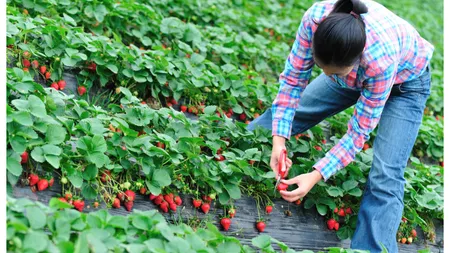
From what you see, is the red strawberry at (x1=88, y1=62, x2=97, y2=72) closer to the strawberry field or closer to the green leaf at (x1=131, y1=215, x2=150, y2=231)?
the strawberry field

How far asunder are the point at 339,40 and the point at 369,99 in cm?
42

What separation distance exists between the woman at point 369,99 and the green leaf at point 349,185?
111mm

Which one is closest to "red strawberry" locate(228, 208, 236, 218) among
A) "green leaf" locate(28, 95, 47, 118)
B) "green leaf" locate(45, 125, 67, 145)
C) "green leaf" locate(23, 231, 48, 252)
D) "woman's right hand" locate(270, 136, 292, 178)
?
"woman's right hand" locate(270, 136, 292, 178)

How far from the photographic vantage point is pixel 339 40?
2312 millimetres

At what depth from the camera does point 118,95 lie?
331cm

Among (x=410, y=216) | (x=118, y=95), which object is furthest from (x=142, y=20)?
(x=410, y=216)

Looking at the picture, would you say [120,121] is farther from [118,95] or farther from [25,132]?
[118,95]

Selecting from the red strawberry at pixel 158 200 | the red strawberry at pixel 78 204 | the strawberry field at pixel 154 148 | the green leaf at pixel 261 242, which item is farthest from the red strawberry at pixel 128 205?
the green leaf at pixel 261 242

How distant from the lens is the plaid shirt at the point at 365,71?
2557 millimetres

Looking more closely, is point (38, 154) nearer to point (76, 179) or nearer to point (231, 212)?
point (76, 179)

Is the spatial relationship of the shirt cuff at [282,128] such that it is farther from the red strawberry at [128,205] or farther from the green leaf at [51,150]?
the green leaf at [51,150]

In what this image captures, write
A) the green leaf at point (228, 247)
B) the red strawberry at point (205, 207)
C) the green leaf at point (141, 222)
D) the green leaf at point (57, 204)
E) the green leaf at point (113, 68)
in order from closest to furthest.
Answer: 1. the green leaf at point (57, 204)
2. the green leaf at point (141, 222)
3. the green leaf at point (228, 247)
4. the red strawberry at point (205, 207)
5. the green leaf at point (113, 68)
